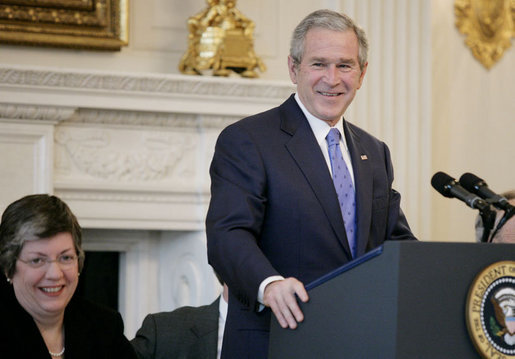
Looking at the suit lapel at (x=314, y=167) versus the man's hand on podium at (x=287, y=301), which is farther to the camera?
the suit lapel at (x=314, y=167)

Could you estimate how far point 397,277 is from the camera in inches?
62.8

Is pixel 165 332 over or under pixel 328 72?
under

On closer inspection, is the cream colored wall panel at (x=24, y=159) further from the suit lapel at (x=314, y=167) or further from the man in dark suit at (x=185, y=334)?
the suit lapel at (x=314, y=167)

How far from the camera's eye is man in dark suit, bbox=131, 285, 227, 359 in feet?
9.75

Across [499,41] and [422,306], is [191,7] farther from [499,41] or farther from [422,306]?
[422,306]

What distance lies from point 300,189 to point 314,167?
0.22 ft

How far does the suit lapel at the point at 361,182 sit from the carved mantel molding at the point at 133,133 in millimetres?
1989

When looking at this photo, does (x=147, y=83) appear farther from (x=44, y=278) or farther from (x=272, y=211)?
(x=272, y=211)

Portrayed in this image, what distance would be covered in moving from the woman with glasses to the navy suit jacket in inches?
27.8

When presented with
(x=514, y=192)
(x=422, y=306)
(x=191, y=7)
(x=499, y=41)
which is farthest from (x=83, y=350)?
(x=499, y=41)

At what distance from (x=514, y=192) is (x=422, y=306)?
1.79 m

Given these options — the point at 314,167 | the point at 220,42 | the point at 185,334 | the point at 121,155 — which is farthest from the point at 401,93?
the point at 314,167

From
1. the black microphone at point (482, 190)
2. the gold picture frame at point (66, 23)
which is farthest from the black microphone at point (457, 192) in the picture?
the gold picture frame at point (66, 23)

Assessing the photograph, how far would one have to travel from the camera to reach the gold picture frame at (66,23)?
161 inches
